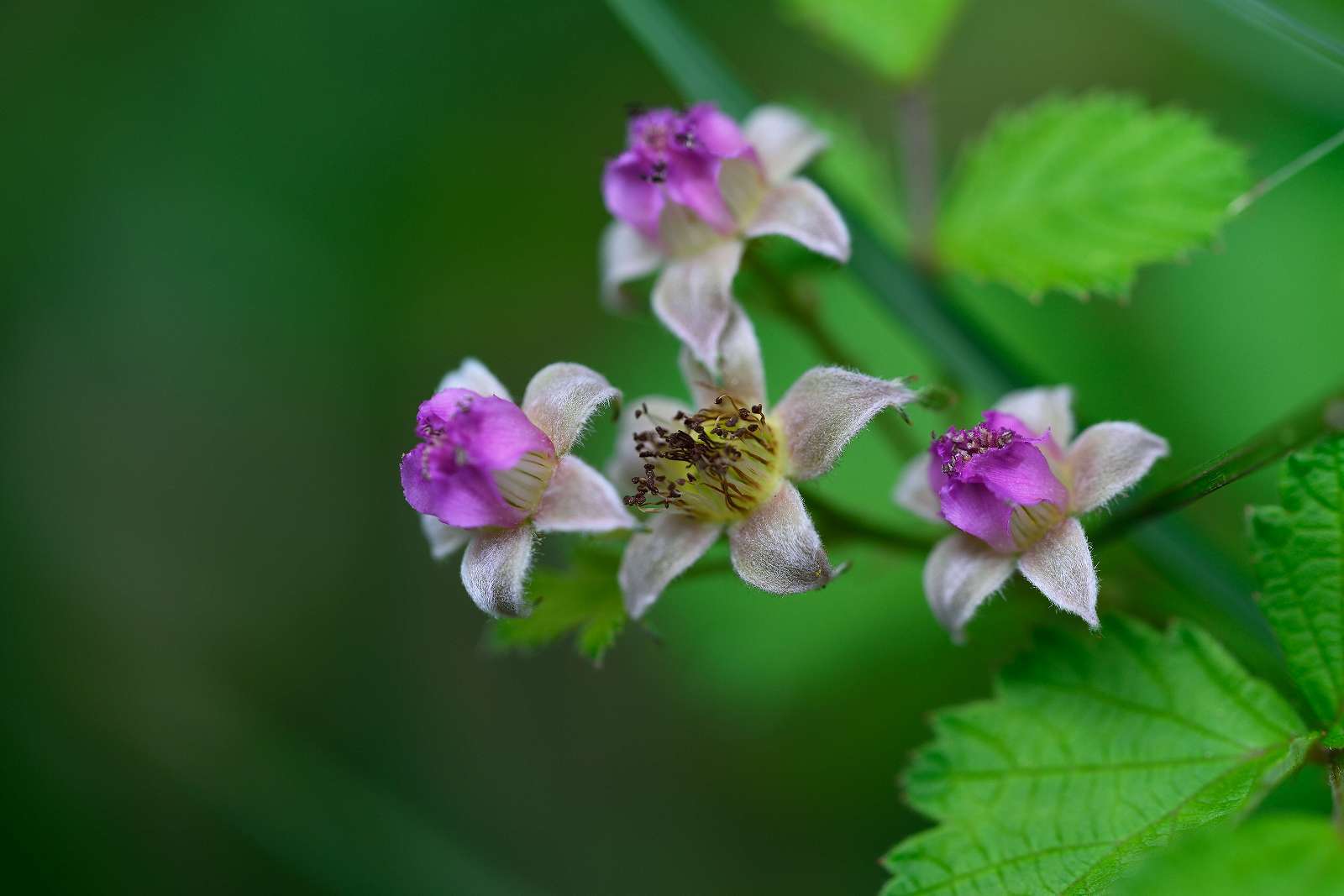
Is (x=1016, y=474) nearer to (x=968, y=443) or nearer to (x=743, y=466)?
(x=968, y=443)

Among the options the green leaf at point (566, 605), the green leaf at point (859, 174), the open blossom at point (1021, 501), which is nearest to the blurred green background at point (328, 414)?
the green leaf at point (859, 174)

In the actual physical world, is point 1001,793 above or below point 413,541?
below

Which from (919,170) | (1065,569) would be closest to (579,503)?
(1065,569)

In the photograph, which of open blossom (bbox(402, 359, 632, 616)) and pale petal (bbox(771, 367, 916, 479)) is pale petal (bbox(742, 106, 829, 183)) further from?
open blossom (bbox(402, 359, 632, 616))

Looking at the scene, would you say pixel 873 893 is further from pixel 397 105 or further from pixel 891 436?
pixel 397 105

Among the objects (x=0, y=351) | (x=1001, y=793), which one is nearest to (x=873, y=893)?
(x=1001, y=793)

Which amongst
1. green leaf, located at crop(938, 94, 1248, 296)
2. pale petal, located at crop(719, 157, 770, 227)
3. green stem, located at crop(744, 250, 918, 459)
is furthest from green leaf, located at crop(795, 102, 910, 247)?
pale petal, located at crop(719, 157, 770, 227)

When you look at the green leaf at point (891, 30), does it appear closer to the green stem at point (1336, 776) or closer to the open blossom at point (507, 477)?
the open blossom at point (507, 477)
